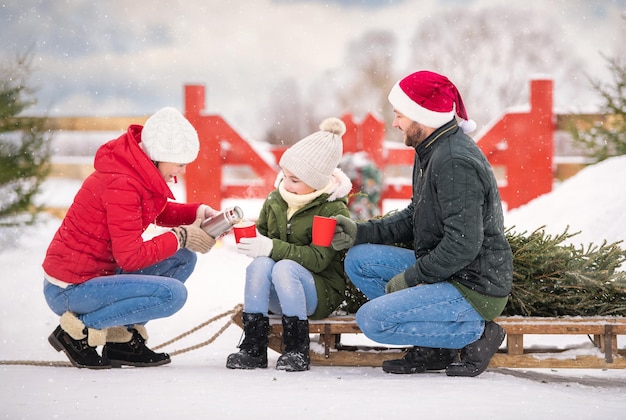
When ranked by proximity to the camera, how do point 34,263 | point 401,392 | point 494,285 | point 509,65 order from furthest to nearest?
point 509,65
point 34,263
point 494,285
point 401,392

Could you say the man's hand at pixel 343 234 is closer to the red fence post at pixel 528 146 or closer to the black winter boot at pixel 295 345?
the black winter boot at pixel 295 345

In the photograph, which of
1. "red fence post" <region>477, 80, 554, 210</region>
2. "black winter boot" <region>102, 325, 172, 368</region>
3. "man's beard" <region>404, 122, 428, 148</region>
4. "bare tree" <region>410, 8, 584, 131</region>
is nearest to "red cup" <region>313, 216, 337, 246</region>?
"man's beard" <region>404, 122, 428, 148</region>

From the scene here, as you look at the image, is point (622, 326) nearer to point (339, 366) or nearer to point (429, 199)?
point (429, 199)

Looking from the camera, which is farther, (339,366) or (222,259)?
(222,259)

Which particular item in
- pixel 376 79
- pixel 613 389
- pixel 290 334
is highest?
pixel 376 79

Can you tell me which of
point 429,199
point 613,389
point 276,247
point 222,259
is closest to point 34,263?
point 222,259

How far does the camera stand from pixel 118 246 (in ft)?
12.3

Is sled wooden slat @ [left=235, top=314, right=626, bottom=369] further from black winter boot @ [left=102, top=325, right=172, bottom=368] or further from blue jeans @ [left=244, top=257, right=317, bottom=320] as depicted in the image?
black winter boot @ [left=102, top=325, right=172, bottom=368]

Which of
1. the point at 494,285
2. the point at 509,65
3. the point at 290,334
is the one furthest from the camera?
the point at 509,65

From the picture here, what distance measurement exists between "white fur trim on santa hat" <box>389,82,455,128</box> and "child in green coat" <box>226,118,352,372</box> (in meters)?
0.50

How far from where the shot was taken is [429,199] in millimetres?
3684

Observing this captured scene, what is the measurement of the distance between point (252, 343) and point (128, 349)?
69 centimetres

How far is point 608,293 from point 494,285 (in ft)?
2.89

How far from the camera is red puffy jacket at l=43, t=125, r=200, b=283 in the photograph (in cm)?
374
